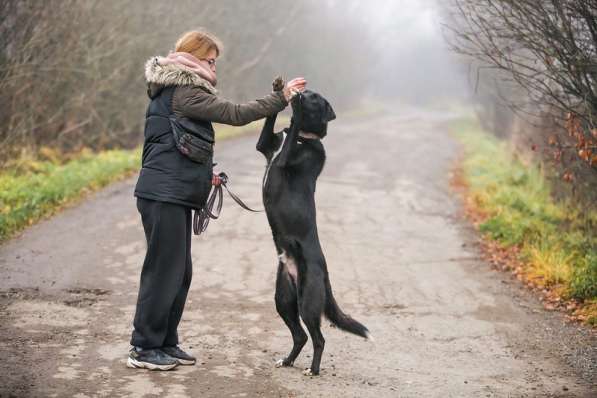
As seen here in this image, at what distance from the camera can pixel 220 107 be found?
15.5ft

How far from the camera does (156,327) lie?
4.91 m

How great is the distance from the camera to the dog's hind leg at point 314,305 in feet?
16.1

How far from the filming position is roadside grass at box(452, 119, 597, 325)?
7.90 m

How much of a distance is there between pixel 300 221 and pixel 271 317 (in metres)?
1.79

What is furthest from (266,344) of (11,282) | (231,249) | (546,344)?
(231,249)

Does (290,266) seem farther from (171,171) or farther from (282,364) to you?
(171,171)

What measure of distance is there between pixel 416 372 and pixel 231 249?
13.9ft

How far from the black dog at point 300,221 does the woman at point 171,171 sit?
0.32 m

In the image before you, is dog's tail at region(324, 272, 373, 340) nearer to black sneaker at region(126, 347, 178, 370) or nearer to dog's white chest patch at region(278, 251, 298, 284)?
dog's white chest patch at region(278, 251, 298, 284)

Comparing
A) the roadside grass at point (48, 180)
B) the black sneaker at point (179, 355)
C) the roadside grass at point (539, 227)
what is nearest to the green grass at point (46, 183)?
the roadside grass at point (48, 180)

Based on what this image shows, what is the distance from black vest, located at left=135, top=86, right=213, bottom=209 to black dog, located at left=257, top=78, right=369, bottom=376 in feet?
1.70

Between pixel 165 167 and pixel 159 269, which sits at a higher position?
pixel 165 167

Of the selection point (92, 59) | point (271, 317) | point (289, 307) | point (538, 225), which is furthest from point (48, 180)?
point (289, 307)

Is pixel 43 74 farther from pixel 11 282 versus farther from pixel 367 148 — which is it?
pixel 367 148
